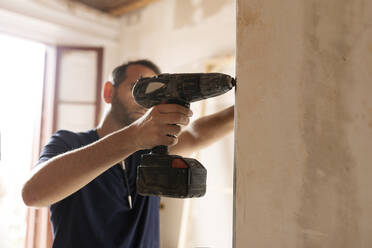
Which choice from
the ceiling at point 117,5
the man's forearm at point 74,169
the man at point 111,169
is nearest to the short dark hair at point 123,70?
the man at point 111,169

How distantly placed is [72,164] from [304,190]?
57 centimetres

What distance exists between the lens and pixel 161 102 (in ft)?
2.40

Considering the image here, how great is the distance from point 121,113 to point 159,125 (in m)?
0.55

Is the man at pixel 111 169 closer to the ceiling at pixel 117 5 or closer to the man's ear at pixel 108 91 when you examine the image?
the man's ear at pixel 108 91

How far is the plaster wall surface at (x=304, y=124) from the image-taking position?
1.36ft

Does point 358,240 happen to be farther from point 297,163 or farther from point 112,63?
point 112,63

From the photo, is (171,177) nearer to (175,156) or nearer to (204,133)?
(175,156)

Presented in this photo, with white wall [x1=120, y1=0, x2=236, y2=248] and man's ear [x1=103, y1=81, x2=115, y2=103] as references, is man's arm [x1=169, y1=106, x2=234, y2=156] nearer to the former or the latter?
man's ear [x1=103, y1=81, x2=115, y2=103]

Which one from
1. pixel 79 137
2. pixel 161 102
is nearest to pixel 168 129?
pixel 161 102

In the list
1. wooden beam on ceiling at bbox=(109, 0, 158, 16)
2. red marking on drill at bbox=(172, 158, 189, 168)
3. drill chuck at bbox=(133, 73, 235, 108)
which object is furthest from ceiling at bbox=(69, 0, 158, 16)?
red marking on drill at bbox=(172, 158, 189, 168)

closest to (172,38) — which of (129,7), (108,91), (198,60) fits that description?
(198,60)

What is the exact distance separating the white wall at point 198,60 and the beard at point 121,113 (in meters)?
0.93

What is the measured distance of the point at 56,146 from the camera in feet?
3.57

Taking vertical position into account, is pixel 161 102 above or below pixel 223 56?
below
